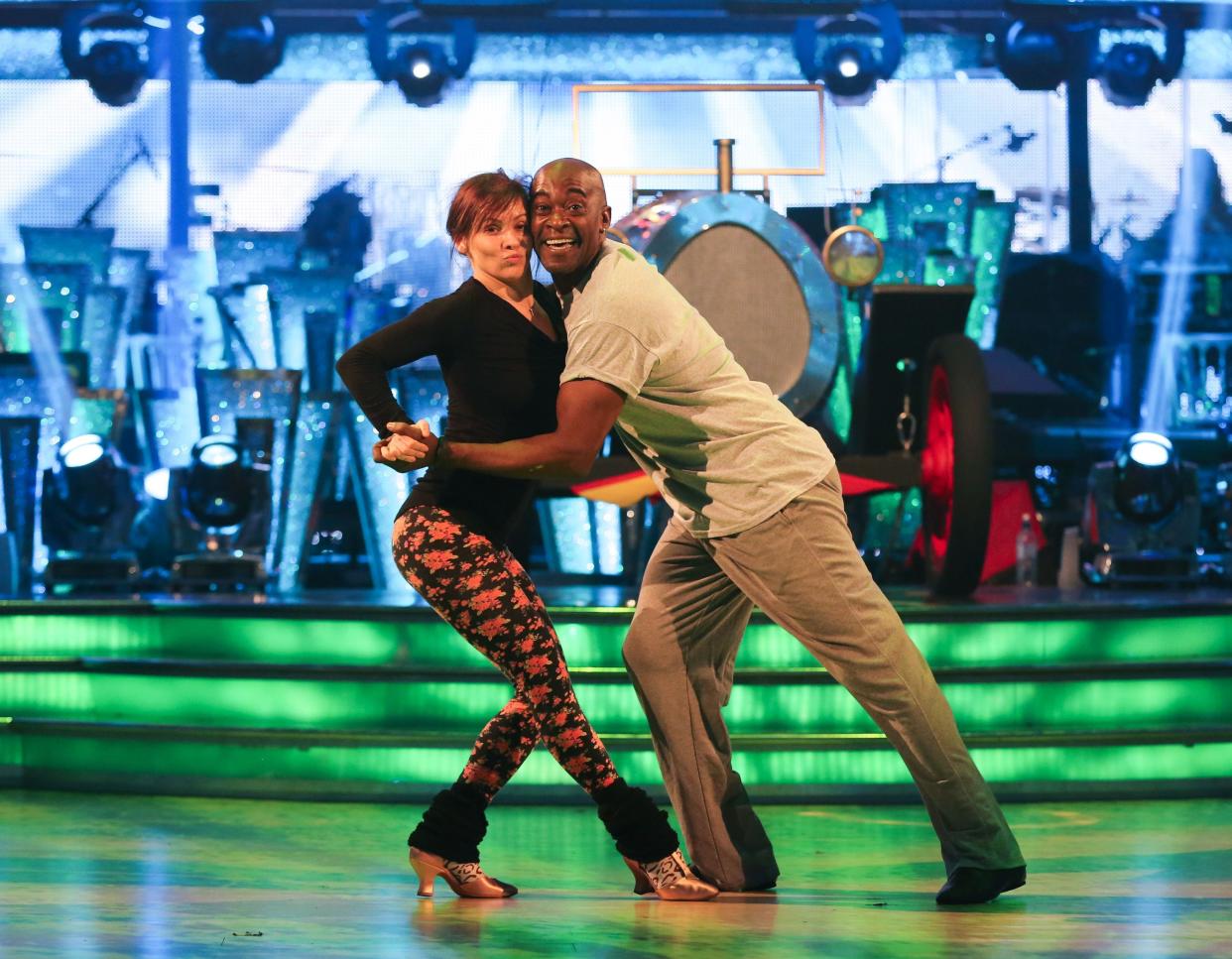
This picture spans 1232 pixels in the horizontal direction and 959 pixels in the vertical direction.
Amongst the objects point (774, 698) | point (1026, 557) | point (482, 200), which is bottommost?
point (1026, 557)

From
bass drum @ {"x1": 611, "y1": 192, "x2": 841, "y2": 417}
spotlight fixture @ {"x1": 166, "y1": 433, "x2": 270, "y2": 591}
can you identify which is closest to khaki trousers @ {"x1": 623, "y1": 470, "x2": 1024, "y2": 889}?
bass drum @ {"x1": 611, "y1": 192, "x2": 841, "y2": 417}

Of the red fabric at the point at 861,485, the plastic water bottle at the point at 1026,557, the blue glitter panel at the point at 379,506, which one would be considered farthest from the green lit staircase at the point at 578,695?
the blue glitter panel at the point at 379,506

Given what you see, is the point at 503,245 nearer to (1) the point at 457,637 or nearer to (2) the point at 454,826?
(2) the point at 454,826

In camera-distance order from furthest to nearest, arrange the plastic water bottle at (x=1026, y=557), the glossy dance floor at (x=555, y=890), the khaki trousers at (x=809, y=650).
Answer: the plastic water bottle at (x=1026, y=557)
the khaki trousers at (x=809, y=650)
the glossy dance floor at (x=555, y=890)

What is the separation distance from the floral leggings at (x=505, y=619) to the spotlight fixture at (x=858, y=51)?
5717 mm

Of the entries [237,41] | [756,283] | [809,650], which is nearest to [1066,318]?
[756,283]

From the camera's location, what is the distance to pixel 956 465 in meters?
4.50

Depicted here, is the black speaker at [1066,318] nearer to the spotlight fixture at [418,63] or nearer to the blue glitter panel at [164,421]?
the spotlight fixture at [418,63]

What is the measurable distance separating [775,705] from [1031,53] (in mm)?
4826

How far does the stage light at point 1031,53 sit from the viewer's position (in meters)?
8.06

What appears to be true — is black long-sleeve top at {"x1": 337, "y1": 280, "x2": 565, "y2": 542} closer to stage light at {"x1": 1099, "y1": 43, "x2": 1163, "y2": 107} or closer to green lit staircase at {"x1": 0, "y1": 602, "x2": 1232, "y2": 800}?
green lit staircase at {"x1": 0, "y1": 602, "x2": 1232, "y2": 800}

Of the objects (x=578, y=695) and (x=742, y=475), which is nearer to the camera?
(x=742, y=475)

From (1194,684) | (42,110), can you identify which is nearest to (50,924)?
(1194,684)

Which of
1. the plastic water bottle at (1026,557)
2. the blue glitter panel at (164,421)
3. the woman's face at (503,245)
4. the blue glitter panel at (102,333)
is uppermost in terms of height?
the woman's face at (503,245)
